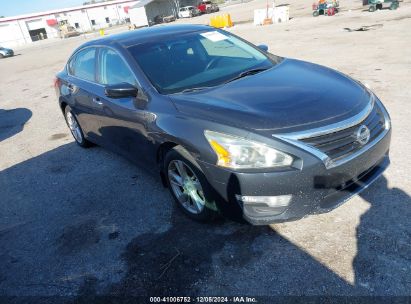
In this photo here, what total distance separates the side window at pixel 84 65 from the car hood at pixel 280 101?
6.04ft

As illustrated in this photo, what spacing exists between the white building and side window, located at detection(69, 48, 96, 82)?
66733 millimetres

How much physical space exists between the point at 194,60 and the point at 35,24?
73915 mm

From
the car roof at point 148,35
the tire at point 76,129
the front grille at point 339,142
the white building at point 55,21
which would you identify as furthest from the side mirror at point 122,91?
the white building at point 55,21

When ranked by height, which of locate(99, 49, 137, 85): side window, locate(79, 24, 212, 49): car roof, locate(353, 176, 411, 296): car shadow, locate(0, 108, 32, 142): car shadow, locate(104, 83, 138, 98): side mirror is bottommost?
locate(353, 176, 411, 296): car shadow

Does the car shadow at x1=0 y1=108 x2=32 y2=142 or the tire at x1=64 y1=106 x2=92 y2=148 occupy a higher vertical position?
the tire at x1=64 y1=106 x2=92 y2=148

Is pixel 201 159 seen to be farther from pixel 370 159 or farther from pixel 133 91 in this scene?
pixel 370 159

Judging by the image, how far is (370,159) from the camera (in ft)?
9.23

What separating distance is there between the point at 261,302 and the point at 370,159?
4.65ft

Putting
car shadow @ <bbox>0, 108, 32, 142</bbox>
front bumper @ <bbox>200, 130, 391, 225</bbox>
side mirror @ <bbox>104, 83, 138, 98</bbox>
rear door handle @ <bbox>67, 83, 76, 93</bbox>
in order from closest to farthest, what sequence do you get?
1. front bumper @ <bbox>200, 130, 391, 225</bbox>
2. side mirror @ <bbox>104, 83, 138, 98</bbox>
3. rear door handle @ <bbox>67, 83, 76, 93</bbox>
4. car shadow @ <bbox>0, 108, 32, 142</bbox>

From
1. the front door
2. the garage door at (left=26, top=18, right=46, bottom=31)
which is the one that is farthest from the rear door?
the garage door at (left=26, top=18, right=46, bottom=31)

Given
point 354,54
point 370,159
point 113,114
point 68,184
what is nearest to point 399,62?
point 354,54

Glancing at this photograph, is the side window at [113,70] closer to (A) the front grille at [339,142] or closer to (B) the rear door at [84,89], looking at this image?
(B) the rear door at [84,89]

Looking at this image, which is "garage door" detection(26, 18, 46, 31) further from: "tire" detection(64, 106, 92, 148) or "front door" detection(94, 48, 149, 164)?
"front door" detection(94, 48, 149, 164)

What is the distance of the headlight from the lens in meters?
2.52
